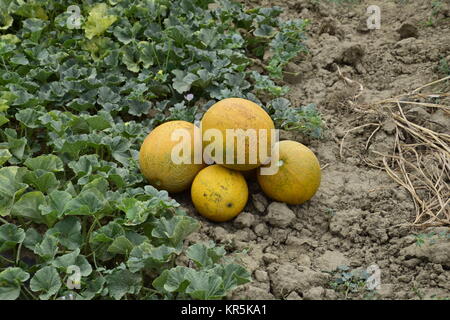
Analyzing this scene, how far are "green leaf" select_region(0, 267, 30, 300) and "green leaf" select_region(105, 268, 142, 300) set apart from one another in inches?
15.1

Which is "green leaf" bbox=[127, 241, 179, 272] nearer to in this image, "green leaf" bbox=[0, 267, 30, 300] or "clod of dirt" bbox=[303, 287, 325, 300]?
"green leaf" bbox=[0, 267, 30, 300]

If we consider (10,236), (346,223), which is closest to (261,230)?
(346,223)

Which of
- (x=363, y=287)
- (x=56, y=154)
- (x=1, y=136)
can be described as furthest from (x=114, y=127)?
(x=363, y=287)

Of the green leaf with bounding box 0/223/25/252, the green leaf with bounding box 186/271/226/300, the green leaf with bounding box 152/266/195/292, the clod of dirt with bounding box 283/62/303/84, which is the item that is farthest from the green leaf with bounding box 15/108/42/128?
the clod of dirt with bounding box 283/62/303/84

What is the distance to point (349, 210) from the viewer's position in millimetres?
3807

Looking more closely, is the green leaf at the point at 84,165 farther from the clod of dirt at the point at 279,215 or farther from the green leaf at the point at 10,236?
the clod of dirt at the point at 279,215

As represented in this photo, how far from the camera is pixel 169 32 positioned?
4.89 m

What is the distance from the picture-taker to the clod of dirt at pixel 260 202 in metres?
3.82

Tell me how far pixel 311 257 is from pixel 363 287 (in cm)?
39

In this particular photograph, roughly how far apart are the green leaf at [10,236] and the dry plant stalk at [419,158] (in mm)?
2093

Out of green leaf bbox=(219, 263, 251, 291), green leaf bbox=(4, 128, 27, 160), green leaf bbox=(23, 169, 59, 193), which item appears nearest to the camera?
green leaf bbox=(219, 263, 251, 291)

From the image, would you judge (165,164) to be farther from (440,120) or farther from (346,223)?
(440,120)

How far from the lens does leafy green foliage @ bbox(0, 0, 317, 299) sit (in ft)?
10.2

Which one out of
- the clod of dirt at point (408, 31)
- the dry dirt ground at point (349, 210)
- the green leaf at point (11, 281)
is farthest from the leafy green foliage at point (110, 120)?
the clod of dirt at point (408, 31)
